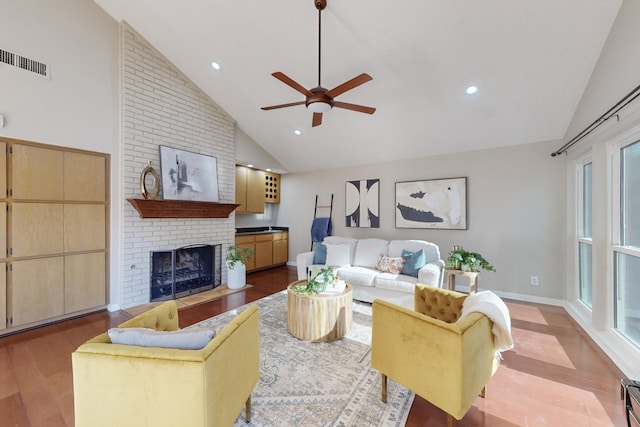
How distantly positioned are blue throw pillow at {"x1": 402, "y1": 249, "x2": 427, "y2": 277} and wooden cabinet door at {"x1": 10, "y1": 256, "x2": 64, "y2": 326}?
14.8ft

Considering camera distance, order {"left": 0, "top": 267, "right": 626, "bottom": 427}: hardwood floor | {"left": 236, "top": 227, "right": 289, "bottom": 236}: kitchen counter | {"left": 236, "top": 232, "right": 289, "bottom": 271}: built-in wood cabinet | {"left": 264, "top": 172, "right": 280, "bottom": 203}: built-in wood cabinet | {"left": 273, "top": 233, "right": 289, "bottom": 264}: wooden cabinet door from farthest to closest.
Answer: {"left": 264, "top": 172, "right": 280, "bottom": 203}: built-in wood cabinet, {"left": 273, "top": 233, "right": 289, "bottom": 264}: wooden cabinet door, {"left": 236, "top": 227, "right": 289, "bottom": 236}: kitchen counter, {"left": 236, "top": 232, "right": 289, "bottom": 271}: built-in wood cabinet, {"left": 0, "top": 267, "right": 626, "bottom": 427}: hardwood floor

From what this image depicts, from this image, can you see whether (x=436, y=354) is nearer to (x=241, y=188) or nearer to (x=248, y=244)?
(x=248, y=244)

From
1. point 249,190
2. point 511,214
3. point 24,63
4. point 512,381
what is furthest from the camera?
A: point 249,190

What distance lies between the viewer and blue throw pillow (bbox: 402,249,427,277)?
12.1 ft

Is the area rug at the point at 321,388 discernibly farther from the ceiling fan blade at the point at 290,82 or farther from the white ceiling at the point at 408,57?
the white ceiling at the point at 408,57

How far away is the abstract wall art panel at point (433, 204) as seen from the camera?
173 inches

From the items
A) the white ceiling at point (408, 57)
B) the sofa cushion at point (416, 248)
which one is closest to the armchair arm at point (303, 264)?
the sofa cushion at point (416, 248)

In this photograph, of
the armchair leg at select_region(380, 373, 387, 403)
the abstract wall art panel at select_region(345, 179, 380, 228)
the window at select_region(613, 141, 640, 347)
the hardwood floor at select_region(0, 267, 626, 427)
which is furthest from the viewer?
the abstract wall art panel at select_region(345, 179, 380, 228)

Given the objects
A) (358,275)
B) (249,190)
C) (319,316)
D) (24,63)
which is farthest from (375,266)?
(24,63)

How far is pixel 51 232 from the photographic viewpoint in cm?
314

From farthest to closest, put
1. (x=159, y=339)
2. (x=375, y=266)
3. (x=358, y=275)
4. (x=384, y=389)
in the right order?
(x=375, y=266)
(x=358, y=275)
(x=384, y=389)
(x=159, y=339)

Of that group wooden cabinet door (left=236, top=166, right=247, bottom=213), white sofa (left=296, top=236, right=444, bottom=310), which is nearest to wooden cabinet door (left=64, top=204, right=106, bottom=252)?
wooden cabinet door (left=236, top=166, right=247, bottom=213)

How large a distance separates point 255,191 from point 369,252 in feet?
10.5

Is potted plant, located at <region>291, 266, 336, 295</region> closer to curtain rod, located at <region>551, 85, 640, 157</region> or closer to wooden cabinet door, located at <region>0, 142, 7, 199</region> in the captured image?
curtain rod, located at <region>551, 85, 640, 157</region>
